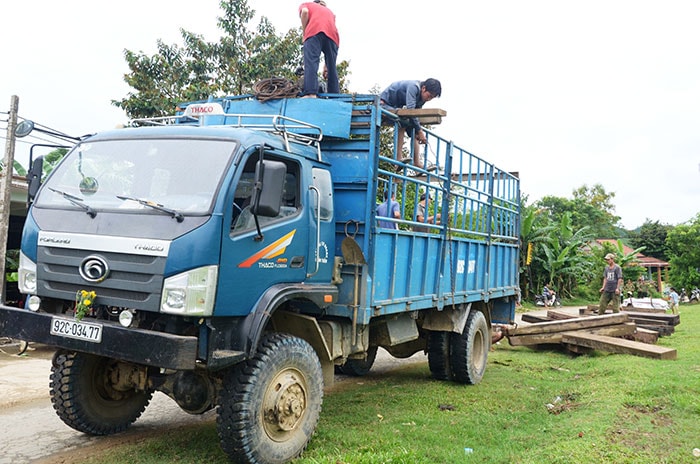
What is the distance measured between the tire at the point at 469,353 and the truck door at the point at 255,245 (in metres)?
3.44

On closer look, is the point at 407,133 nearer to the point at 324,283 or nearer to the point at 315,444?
the point at 324,283

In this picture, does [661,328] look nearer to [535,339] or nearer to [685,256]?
[535,339]

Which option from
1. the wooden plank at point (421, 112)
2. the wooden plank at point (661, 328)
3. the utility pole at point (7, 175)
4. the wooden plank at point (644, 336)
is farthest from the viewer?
the wooden plank at point (661, 328)

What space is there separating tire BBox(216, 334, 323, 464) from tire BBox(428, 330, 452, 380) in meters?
3.19

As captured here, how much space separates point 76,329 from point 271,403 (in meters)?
1.40

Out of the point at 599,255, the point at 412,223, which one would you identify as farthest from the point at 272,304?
the point at 599,255

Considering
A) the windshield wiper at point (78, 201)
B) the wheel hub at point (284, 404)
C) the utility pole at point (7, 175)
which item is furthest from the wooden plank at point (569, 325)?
the utility pole at point (7, 175)

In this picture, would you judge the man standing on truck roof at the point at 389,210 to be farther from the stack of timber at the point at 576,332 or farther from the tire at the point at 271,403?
the stack of timber at the point at 576,332

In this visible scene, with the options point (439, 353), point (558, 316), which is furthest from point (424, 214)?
point (558, 316)

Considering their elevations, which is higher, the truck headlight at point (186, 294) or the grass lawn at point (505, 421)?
the truck headlight at point (186, 294)

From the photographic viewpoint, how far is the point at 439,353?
7547 mm

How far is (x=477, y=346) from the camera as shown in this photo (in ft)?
26.6

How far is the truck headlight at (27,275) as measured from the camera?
4.20 meters

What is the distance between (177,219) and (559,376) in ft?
20.6
